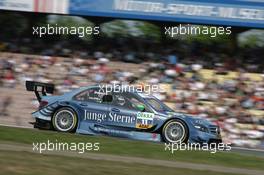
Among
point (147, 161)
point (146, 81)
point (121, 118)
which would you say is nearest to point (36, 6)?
point (146, 81)

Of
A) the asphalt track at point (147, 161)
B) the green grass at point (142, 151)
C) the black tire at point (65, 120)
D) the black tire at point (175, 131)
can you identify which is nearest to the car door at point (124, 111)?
the black tire at point (175, 131)

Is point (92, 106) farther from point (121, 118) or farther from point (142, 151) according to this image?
point (142, 151)

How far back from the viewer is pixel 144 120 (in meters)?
14.5

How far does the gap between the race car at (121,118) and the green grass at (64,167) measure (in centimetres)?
472

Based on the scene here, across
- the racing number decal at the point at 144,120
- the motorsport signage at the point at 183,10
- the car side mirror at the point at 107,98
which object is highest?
the motorsport signage at the point at 183,10

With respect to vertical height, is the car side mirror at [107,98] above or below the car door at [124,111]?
above

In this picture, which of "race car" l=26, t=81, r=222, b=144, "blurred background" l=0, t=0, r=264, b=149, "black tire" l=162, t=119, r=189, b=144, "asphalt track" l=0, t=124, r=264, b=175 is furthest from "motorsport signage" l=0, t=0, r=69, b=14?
"asphalt track" l=0, t=124, r=264, b=175

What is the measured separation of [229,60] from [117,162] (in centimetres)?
1252

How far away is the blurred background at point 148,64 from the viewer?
61.8 feet

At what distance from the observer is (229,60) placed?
21.6 m

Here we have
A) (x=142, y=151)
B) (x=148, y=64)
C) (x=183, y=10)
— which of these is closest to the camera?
(x=142, y=151)

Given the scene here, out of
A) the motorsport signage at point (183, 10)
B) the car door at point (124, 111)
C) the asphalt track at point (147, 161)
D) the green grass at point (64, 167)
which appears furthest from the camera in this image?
the motorsport signage at point (183, 10)

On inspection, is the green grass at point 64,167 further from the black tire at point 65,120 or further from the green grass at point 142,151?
the black tire at point 65,120

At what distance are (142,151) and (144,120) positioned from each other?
2978 millimetres
